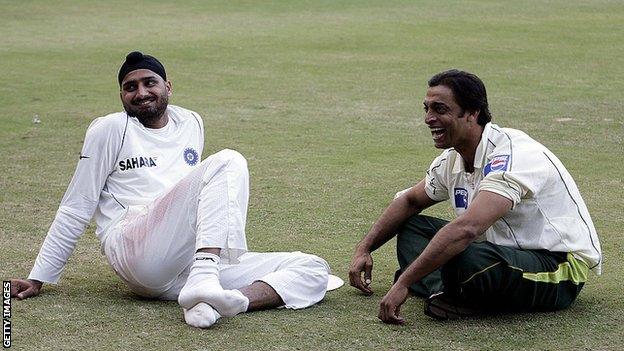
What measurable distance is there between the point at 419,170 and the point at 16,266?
365cm

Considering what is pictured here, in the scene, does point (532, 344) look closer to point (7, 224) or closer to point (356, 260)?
point (356, 260)

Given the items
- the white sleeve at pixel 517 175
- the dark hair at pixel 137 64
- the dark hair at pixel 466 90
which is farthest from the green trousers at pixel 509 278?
the dark hair at pixel 137 64

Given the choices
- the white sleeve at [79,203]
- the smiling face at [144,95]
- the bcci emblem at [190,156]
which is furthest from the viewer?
the bcci emblem at [190,156]

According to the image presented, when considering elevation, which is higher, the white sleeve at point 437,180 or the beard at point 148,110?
the beard at point 148,110

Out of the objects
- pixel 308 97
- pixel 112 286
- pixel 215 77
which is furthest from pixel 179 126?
pixel 215 77

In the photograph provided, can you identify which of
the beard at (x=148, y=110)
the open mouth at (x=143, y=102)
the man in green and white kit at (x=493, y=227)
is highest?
the open mouth at (x=143, y=102)

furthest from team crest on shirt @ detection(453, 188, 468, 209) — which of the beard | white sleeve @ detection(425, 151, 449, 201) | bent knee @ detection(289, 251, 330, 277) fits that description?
the beard

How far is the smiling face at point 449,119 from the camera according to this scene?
5.04m

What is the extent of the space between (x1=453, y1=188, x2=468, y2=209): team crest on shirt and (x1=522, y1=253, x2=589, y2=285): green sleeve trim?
1.58ft

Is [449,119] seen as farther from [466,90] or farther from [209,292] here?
[209,292]

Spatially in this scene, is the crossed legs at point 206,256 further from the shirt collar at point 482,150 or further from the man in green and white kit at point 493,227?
the shirt collar at point 482,150

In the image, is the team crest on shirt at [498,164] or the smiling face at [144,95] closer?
the team crest on shirt at [498,164]

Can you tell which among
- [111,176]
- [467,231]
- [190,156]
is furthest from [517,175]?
[111,176]

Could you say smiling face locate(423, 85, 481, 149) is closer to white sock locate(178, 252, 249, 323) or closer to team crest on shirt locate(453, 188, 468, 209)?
team crest on shirt locate(453, 188, 468, 209)
